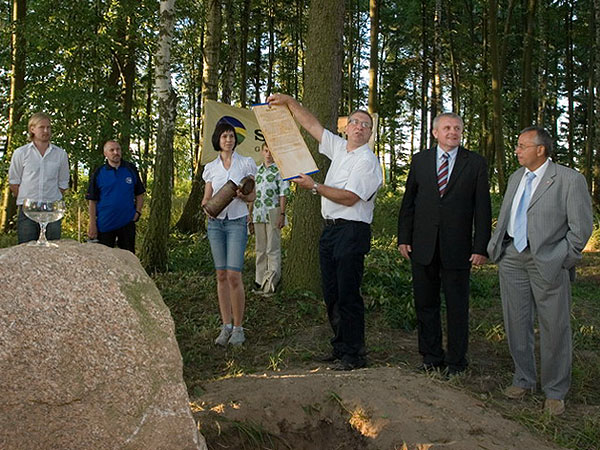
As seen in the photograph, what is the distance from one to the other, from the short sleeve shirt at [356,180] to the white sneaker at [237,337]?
5.89ft

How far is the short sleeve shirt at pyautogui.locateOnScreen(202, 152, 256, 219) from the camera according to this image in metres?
6.25

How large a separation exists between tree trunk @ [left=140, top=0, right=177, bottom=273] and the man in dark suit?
4.76 m

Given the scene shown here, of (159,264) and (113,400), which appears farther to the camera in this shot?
(159,264)

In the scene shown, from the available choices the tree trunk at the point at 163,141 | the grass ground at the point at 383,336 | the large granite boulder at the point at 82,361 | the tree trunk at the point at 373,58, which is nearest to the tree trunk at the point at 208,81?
the tree trunk at the point at 163,141

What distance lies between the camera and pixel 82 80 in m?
12.4

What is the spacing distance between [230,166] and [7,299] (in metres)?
3.83

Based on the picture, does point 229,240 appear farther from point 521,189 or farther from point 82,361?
point 82,361

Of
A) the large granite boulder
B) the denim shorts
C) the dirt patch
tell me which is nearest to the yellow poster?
the denim shorts

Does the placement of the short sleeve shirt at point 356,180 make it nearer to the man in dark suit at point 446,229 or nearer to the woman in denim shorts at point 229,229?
the man in dark suit at point 446,229

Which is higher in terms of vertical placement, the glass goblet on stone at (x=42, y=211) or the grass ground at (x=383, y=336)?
the glass goblet on stone at (x=42, y=211)

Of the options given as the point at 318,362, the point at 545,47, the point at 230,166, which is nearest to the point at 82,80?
the point at 230,166

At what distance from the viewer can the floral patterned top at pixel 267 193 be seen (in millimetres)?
8711

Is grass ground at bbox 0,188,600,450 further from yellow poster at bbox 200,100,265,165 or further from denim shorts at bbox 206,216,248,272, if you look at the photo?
yellow poster at bbox 200,100,265,165

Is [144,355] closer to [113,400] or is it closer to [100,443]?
[113,400]
